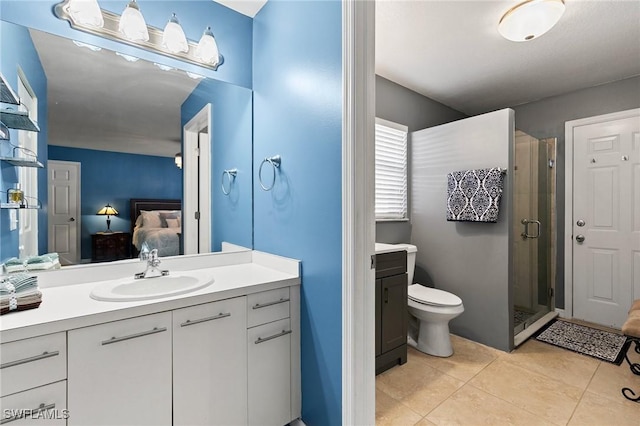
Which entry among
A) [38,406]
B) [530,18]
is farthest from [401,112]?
[38,406]

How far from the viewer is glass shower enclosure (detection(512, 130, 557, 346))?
8.96 ft

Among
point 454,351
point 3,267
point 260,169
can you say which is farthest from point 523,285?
point 3,267

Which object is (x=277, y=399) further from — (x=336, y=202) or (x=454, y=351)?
(x=454, y=351)

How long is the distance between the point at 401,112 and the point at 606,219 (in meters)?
2.31

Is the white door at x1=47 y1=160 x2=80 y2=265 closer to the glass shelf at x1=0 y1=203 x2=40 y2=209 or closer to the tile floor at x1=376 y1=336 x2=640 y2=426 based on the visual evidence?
the glass shelf at x1=0 y1=203 x2=40 y2=209

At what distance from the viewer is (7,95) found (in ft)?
3.84

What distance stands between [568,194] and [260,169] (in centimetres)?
334

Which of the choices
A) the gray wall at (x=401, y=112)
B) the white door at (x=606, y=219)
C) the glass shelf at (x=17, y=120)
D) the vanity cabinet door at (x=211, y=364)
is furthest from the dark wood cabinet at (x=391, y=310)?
the white door at (x=606, y=219)

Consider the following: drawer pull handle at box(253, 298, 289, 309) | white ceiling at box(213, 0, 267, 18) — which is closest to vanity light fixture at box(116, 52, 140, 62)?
white ceiling at box(213, 0, 267, 18)

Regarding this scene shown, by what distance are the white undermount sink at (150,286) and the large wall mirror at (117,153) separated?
191mm

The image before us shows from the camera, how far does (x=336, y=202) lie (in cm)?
134

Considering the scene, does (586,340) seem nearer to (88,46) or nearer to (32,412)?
(32,412)

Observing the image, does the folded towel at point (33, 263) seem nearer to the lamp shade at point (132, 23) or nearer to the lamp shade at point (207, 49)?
the lamp shade at point (132, 23)

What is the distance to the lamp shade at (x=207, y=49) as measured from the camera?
1.70 m
